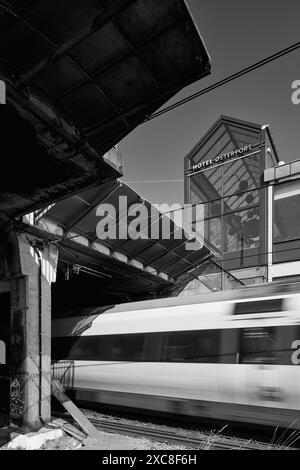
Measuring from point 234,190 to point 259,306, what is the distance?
18443mm

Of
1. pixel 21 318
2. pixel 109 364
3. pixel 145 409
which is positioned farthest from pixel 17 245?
pixel 145 409

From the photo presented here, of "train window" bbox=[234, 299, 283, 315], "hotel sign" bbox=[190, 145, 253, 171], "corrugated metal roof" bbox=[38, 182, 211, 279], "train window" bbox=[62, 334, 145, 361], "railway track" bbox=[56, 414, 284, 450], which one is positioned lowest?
"railway track" bbox=[56, 414, 284, 450]

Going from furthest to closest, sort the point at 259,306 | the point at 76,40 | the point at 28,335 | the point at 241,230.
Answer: the point at 241,230
the point at 28,335
the point at 259,306
the point at 76,40

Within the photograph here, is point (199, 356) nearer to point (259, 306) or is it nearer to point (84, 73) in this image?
point (259, 306)

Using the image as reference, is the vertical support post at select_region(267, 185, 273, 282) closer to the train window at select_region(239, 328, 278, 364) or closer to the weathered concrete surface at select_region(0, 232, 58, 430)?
the train window at select_region(239, 328, 278, 364)

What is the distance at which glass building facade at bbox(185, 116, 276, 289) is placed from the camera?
81.1 feet

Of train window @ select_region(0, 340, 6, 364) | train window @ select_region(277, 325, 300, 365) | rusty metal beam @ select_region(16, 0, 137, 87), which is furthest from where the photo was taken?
train window @ select_region(0, 340, 6, 364)

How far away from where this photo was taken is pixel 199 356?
10047 mm

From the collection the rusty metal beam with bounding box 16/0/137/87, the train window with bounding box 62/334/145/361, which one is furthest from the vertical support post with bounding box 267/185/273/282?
the rusty metal beam with bounding box 16/0/137/87

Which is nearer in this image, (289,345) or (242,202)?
(289,345)

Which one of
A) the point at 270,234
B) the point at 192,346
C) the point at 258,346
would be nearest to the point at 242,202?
the point at 270,234

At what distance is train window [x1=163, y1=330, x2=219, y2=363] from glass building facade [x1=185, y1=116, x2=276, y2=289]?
47.0 ft

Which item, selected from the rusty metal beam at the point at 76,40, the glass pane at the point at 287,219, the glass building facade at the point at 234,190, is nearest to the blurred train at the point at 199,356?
the rusty metal beam at the point at 76,40

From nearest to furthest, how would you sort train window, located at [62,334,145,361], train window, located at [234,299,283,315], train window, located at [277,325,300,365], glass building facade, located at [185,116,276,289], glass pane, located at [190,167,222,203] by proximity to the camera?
train window, located at [277,325,300,365] → train window, located at [234,299,283,315] → train window, located at [62,334,145,361] → glass building facade, located at [185,116,276,289] → glass pane, located at [190,167,222,203]
